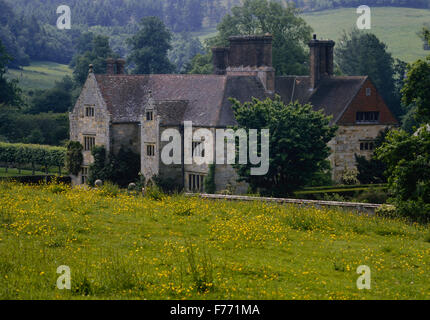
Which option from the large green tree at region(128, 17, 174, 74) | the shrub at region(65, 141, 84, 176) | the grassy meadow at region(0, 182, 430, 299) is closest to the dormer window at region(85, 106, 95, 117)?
the shrub at region(65, 141, 84, 176)

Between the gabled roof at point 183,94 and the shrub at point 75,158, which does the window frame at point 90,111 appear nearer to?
the gabled roof at point 183,94

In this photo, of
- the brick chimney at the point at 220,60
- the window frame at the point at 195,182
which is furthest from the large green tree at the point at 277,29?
the window frame at the point at 195,182

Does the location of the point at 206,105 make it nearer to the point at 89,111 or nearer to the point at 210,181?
the point at 210,181

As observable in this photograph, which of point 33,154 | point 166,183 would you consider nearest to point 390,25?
point 33,154

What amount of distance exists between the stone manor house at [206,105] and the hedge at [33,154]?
4469 mm

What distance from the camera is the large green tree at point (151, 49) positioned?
114062mm

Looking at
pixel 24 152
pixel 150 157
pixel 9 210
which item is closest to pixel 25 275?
pixel 9 210

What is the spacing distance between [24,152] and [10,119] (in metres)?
13.3

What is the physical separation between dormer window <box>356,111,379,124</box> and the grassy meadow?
29.9m

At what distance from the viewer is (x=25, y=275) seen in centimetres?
1758

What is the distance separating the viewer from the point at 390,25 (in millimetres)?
163500

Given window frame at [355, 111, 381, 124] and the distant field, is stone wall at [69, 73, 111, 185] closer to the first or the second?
window frame at [355, 111, 381, 124]

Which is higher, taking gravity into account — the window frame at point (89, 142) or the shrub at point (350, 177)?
the window frame at point (89, 142)

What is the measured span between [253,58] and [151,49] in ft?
188
